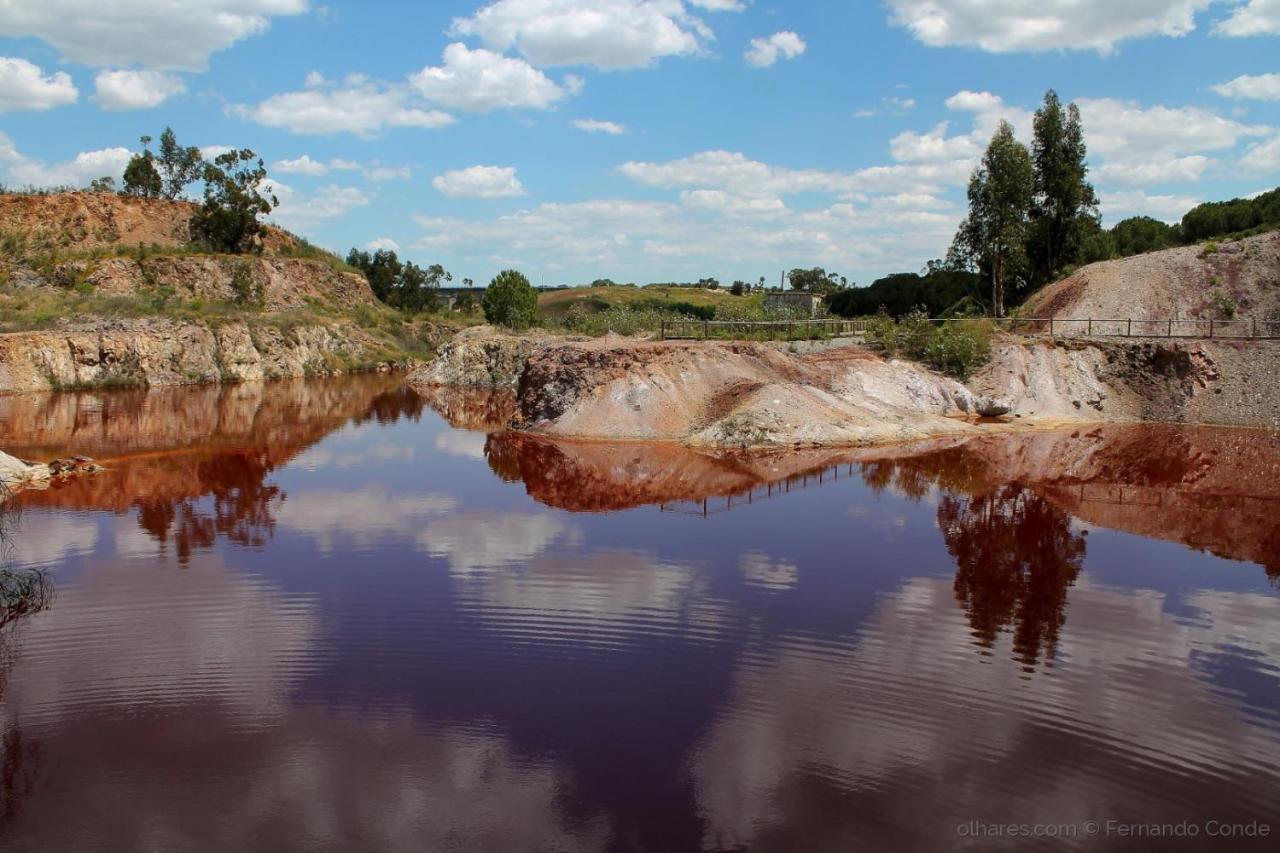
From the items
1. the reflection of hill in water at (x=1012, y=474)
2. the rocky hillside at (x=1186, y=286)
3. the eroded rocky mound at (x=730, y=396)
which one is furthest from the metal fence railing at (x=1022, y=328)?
the reflection of hill in water at (x=1012, y=474)

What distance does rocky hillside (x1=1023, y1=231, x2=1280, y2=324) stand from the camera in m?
51.8

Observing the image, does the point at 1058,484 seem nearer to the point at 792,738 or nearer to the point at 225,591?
the point at 792,738

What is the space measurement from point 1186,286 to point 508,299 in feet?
205

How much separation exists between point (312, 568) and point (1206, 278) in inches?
2102

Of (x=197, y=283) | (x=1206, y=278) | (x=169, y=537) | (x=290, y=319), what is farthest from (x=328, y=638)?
(x=197, y=283)

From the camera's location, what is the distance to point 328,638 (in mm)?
15430

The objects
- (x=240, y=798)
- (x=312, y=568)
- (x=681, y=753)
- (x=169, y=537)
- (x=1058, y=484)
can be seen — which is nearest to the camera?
(x=240, y=798)

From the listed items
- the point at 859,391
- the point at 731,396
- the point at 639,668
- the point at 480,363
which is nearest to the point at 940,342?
the point at 859,391

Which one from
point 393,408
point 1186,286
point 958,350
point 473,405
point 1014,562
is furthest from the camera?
point 473,405

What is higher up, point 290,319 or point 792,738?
point 290,319

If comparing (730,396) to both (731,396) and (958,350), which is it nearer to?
(731,396)

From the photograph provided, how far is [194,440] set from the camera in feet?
128

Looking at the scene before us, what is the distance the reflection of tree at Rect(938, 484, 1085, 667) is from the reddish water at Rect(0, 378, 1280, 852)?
10 centimetres

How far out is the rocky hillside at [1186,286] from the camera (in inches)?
2039
